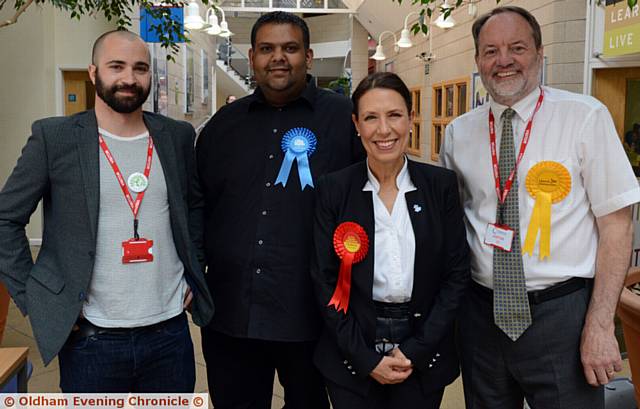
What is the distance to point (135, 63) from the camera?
1.95m

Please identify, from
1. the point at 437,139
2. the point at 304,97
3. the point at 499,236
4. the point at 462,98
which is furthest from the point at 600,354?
the point at 437,139

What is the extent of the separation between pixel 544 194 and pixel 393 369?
0.72 m

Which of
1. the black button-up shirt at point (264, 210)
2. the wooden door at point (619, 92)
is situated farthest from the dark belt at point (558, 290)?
the wooden door at point (619, 92)

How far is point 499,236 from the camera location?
1.87 m

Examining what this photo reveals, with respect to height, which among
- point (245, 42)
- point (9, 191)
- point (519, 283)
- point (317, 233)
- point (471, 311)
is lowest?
point (471, 311)

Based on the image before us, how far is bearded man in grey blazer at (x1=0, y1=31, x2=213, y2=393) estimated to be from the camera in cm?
186

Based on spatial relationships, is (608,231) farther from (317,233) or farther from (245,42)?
(245,42)

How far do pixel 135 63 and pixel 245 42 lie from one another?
1000 inches

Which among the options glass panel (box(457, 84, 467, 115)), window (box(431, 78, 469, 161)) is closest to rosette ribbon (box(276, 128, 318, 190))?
window (box(431, 78, 469, 161))

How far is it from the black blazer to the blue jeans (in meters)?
0.55

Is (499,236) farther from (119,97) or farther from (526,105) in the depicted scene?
(119,97)

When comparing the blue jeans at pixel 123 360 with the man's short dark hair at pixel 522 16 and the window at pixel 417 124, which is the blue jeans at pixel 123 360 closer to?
the man's short dark hair at pixel 522 16

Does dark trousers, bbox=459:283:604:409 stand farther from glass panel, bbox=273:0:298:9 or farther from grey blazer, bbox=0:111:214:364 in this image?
glass panel, bbox=273:0:298:9

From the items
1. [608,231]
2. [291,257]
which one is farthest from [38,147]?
[608,231]
